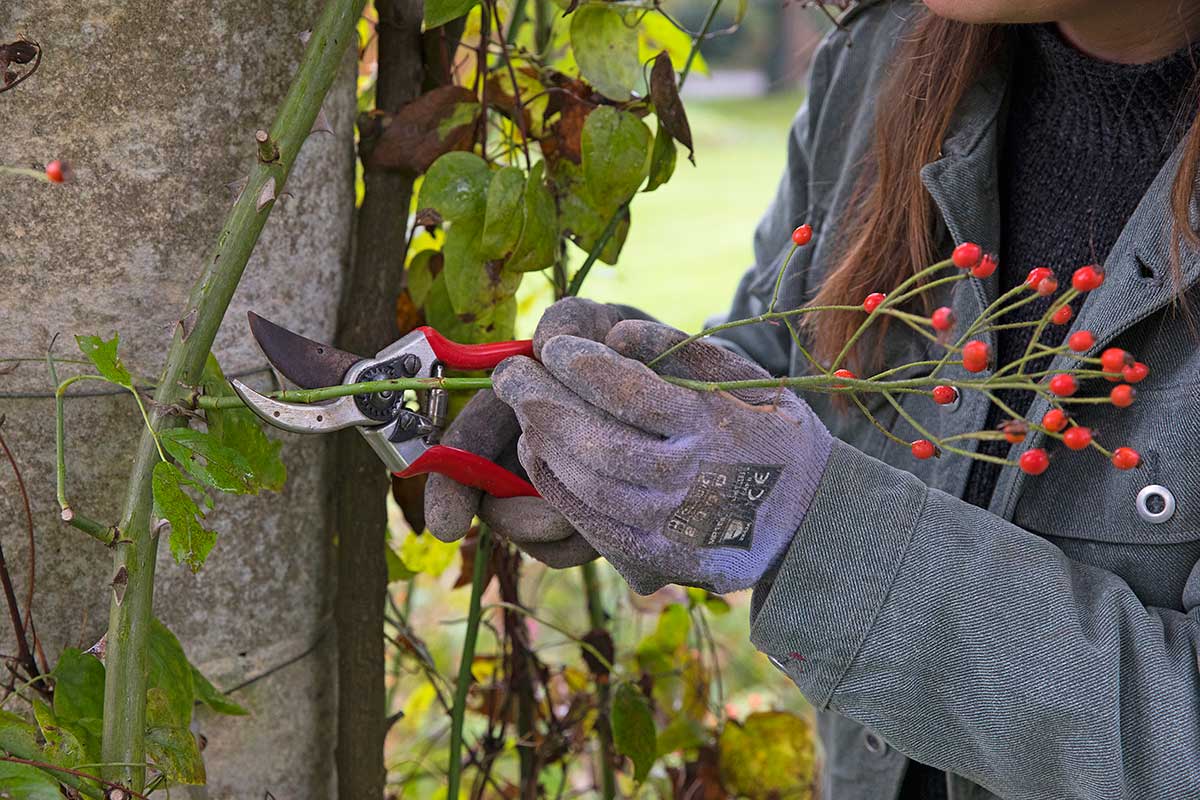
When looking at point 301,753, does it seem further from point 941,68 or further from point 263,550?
point 941,68

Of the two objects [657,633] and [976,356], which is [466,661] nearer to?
[657,633]

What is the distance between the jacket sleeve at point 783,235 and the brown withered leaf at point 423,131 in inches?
18.6

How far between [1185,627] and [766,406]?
16.2 inches

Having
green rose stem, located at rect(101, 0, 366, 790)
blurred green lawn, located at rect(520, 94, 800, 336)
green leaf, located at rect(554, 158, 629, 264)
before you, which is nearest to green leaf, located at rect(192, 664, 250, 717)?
green rose stem, located at rect(101, 0, 366, 790)

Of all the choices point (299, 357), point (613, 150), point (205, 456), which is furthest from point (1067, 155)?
point (205, 456)

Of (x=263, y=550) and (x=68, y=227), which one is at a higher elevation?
(x=68, y=227)

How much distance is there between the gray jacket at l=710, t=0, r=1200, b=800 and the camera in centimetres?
94

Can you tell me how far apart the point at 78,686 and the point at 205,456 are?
21cm

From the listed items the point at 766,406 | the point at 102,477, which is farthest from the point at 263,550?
the point at 766,406

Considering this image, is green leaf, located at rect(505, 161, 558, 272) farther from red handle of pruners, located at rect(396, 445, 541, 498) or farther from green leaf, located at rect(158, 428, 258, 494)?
green leaf, located at rect(158, 428, 258, 494)

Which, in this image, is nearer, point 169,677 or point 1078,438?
point 1078,438

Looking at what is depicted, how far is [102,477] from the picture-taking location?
3.07 feet

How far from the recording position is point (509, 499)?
105cm

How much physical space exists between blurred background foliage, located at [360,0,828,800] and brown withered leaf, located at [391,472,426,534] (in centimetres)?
5
